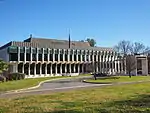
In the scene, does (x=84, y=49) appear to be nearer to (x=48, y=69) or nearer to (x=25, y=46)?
(x=48, y=69)

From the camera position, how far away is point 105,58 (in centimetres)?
9188

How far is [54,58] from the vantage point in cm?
7625

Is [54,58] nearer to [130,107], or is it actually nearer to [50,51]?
[50,51]

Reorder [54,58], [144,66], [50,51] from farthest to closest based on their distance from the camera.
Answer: [144,66] → [54,58] → [50,51]

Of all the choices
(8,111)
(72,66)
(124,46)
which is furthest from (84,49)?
(8,111)

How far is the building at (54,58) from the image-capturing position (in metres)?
67.5

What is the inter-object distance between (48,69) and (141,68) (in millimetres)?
30731

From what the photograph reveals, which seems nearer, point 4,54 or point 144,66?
point 4,54

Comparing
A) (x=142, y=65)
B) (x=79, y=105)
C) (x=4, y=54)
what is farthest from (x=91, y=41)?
(x=79, y=105)

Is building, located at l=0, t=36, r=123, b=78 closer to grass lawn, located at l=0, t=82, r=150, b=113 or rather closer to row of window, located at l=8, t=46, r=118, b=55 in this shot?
row of window, located at l=8, t=46, r=118, b=55

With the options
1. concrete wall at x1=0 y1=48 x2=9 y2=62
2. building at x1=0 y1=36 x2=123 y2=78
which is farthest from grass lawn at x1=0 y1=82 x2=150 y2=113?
concrete wall at x1=0 y1=48 x2=9 y2=62

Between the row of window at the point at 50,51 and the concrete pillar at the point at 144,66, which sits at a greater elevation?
the row of window at the point at 50,51

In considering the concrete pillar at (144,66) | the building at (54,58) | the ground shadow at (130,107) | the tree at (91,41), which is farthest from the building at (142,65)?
the ground shadow at (130,107)

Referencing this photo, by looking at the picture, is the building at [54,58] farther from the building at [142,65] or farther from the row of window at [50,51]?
the building at [142,65]
